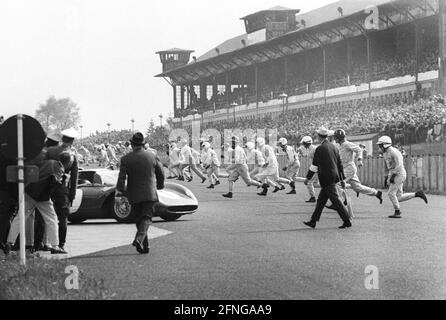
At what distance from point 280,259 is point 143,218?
2038mm

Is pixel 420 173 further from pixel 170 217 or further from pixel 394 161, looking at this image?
pixel 170 217

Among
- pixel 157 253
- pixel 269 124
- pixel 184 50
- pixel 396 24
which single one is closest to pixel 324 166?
pixel 157 253

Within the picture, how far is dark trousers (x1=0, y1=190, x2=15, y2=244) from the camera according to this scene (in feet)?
46.9

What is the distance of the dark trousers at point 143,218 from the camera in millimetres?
13789

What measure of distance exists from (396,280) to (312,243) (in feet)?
14.8

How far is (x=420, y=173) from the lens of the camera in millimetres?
31688

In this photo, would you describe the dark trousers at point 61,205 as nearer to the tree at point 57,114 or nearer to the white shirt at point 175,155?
the white shirt at point 175,155

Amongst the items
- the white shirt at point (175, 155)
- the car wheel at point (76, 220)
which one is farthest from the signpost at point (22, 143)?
the white shirt at point (175, 155)

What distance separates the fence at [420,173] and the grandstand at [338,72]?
374cm

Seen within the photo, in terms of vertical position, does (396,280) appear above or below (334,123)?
below

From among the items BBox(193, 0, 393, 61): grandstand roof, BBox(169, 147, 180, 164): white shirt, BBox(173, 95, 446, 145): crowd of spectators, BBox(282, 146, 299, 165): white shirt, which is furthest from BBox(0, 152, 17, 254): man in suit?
BBox(193, 0, 393, 61): grandstand roof

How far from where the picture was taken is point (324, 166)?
17547mm
